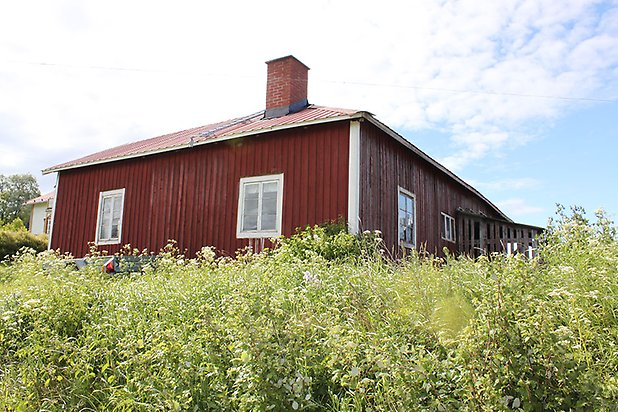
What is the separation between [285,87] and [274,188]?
2956 millimetres

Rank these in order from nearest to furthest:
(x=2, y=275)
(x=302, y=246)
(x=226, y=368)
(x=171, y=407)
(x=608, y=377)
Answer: (x=608, y=377), (x=171, y=407), (x=226, y=368), (x=302, y=246), (x=2, y=275)

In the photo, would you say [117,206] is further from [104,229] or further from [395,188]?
[395,188]

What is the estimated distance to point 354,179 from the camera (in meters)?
9.69

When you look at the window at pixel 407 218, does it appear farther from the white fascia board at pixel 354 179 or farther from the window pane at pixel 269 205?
the window pane at pixel 269 205

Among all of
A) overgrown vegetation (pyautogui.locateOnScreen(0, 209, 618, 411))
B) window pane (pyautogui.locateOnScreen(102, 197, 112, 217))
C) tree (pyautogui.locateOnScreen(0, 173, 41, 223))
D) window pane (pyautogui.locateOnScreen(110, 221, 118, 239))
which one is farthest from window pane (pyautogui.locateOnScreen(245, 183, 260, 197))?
tree (pyautogui.locateOnScreen(0, 173, 41, 223))

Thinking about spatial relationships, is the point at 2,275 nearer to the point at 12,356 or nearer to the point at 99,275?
the point at 99,275

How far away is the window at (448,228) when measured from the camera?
14.0 metres

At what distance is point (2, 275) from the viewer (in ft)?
33.1

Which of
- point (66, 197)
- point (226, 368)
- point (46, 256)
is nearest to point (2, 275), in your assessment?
point (46, 256)

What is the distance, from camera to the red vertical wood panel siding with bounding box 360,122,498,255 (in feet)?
33.3

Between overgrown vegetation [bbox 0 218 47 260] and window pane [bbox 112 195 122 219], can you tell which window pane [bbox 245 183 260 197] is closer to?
window pane [bbox 112 195 122 219]

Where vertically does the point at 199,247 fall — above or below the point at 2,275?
above

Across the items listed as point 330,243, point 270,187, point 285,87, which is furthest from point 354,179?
point 285,87

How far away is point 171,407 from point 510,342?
2.29 meters
